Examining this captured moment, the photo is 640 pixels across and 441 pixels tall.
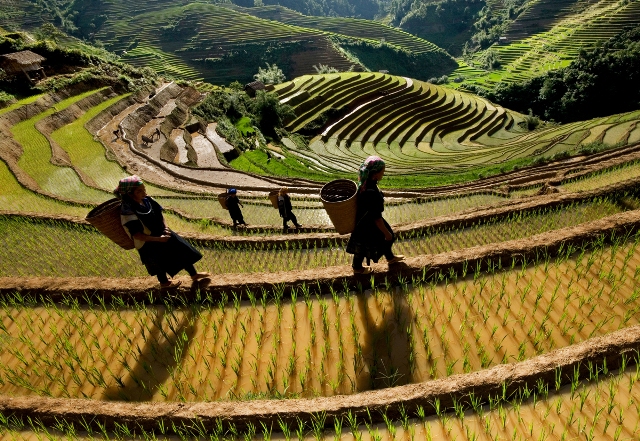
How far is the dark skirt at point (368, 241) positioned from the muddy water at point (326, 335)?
0.56m

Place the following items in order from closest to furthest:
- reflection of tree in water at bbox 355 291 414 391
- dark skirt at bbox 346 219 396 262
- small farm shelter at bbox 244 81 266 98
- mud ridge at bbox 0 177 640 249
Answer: reflection of tree in water at bbox 355 291 414 391 → dark skirt at bbox 346 219 396 262 → mud ridge at bbox 0 177 640 249 → small farm shelter at bbox 244 81 266 98

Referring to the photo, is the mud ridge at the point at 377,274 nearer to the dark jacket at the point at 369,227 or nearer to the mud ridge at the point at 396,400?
the dark jacket at the point at 369,227

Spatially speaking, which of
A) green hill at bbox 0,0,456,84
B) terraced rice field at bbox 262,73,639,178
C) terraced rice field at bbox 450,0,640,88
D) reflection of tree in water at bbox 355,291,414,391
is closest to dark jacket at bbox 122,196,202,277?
reflection of tree in water at bbox 355,291,414,391

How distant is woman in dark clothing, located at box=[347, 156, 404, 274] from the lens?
3650mm

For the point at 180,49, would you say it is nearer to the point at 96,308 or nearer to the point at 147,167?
the point at 147,167

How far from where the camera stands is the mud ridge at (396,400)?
104 inches

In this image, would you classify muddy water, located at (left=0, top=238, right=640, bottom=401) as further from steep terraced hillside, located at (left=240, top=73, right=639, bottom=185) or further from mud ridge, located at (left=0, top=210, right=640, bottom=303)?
steep terraced hillside, located at (left=240, top=73, right=639, bottom=185)

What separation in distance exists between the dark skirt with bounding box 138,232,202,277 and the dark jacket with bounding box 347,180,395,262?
2.07 m

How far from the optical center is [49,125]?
22484 mm

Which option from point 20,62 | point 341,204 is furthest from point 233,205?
point 20,62

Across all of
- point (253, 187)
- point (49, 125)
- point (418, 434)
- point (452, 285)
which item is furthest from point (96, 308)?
point (49, 125)

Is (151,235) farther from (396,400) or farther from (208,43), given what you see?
(208,43)

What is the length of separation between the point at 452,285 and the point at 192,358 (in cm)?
308

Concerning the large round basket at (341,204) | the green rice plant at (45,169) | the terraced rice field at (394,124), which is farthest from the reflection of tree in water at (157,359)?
the terraced rice field at (394,124)
